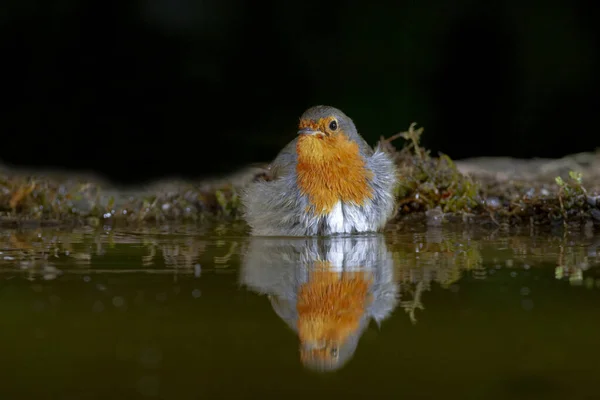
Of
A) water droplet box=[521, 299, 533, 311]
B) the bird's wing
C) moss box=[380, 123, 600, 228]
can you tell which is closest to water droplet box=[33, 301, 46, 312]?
water droplet box=[521, 299, 533, 311]

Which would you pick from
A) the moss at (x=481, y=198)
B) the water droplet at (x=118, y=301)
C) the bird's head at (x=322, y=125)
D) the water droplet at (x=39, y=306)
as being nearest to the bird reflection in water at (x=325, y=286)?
the water droplet at (x=118, y=301)

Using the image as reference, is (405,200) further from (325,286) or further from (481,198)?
(325,286)

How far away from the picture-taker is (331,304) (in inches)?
103

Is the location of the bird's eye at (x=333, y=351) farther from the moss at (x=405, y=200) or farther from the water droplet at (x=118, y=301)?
the moss at (x=405, y=200)

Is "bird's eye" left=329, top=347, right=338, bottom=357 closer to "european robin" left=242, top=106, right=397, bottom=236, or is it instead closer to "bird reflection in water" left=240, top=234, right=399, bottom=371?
"bird reflection in water" left=240, top=234, right=399, bottom=371

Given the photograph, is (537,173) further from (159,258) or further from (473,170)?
(159,258)

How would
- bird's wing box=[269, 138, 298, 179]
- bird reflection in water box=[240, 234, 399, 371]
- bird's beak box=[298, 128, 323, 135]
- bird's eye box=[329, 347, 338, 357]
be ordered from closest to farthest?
1. bird's eye box=[329, 347, 338, 357]
2. bird reflection in water box=[240, 234, 399, 371]
3. bird's beak box=[298, 128, 323, 135]
4. bird's wing box=[269, 138, 298, 179]

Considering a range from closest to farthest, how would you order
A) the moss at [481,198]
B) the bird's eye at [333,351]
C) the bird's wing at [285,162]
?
1. the bird's eye at [333,351]
2. the bird's wing at [285,162]
3. the moss at [481,198]

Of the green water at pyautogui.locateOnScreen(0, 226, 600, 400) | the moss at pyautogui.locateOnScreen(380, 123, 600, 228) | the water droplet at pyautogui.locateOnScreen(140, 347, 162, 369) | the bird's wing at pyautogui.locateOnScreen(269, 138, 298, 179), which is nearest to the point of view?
the green water at pyautogui.locateOnScreen(0, 226, 600, 400)

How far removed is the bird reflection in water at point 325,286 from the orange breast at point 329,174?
243 millimetres

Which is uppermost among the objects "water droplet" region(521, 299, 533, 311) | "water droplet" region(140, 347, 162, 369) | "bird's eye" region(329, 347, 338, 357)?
"water droplet" region(521, 299, 533, 311)

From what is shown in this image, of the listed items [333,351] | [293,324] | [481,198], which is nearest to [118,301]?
[293,324]

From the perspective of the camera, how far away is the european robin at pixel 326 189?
4531 millimetres

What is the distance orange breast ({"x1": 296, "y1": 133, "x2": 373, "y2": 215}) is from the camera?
14.9ft
